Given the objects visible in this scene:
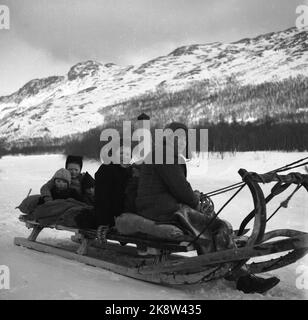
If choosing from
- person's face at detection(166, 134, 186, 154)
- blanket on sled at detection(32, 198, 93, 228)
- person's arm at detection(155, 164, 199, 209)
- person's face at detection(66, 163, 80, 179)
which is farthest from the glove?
person's face at detection(66, 163, 80, 179)

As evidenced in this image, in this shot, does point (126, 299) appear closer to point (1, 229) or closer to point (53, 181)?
point (53, 181)

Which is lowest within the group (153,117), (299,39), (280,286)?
(280,286)

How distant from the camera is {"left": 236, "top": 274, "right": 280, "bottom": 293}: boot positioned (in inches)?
152

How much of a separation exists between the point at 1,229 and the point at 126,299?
437cm

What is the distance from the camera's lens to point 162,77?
16912cm

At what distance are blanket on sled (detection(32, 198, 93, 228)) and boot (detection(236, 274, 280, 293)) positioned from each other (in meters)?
1.84

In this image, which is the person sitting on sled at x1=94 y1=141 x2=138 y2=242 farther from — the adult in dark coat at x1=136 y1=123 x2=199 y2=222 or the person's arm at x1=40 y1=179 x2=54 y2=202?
the person's arm at x1=40 y1=179 x2=54 y2=202

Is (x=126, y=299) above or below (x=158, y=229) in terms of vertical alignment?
below

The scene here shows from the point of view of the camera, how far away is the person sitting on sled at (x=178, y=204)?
3885 mm

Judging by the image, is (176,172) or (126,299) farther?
(176,172)

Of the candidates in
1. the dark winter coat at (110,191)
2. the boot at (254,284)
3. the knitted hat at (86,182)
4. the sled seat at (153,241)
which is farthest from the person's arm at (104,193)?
the knitted hat at (86,182)

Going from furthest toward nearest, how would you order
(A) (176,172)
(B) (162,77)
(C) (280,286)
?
(B) (162,77)
(C) (280,286)
(A) (176,172)
